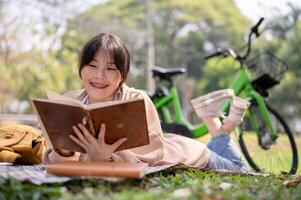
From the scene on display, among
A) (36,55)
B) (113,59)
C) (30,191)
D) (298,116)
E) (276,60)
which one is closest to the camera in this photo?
(30,191)

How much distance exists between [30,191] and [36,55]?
1599 centimetres

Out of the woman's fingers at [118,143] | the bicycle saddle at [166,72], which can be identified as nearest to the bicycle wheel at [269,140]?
the bicycle saddle at [166,72]

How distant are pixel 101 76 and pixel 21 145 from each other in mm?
517

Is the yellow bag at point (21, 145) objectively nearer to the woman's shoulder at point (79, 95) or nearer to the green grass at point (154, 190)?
the woman's shoulder at point (79, 95)

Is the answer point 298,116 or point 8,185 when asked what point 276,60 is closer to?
point 8,185

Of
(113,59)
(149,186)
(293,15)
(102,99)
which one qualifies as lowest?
(149,186)

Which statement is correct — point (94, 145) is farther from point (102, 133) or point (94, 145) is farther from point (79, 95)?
point (79, 95)

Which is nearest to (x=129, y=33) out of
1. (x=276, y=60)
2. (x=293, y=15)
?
(x=293, y=15)

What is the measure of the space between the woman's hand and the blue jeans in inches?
39.8

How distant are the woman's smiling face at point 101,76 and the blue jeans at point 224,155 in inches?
32.0

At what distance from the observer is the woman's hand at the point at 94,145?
1839 millimetres

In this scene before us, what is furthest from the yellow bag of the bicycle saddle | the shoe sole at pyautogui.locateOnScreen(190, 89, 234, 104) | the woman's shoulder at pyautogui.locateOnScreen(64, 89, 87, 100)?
the bicycle saddle

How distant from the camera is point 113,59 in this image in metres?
2.22

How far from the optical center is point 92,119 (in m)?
1.76
